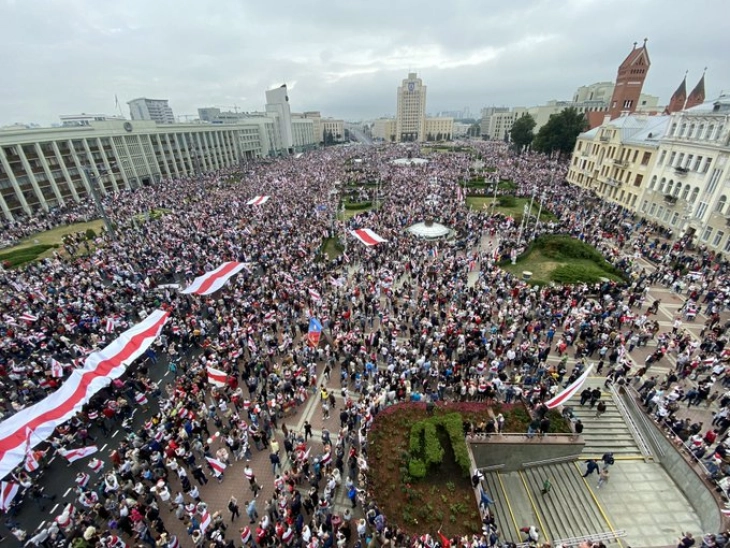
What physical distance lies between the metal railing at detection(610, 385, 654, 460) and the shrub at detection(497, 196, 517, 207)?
37.0 m

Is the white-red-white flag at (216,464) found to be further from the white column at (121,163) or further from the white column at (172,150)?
the white column at (172,150)

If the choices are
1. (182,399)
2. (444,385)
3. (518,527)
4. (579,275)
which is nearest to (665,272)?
(579,275)

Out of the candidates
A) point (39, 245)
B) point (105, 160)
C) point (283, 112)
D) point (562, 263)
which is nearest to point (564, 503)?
point (562, 263)

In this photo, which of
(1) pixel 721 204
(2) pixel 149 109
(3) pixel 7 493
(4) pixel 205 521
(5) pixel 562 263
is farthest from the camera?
(2) pixel 149 109

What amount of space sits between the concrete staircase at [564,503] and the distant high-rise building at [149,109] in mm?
176079

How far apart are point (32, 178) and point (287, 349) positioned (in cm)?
5845

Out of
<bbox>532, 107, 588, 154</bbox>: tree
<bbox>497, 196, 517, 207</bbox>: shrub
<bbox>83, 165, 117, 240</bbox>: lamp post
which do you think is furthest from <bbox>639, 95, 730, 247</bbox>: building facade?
<bbox>83, 165, 117, 240</bbox>: lamp post

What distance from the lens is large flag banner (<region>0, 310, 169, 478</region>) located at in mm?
11492

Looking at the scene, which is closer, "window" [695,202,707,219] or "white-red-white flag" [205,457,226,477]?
"white-red-white flag" [205,457,226,477]

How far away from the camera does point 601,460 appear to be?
1425cm

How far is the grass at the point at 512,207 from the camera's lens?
42.9 metres

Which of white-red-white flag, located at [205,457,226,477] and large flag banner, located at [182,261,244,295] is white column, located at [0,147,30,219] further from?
white-red-white flag, located at [205,457,226,477]

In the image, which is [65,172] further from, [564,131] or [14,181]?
[564,131]

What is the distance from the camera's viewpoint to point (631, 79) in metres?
67.9
